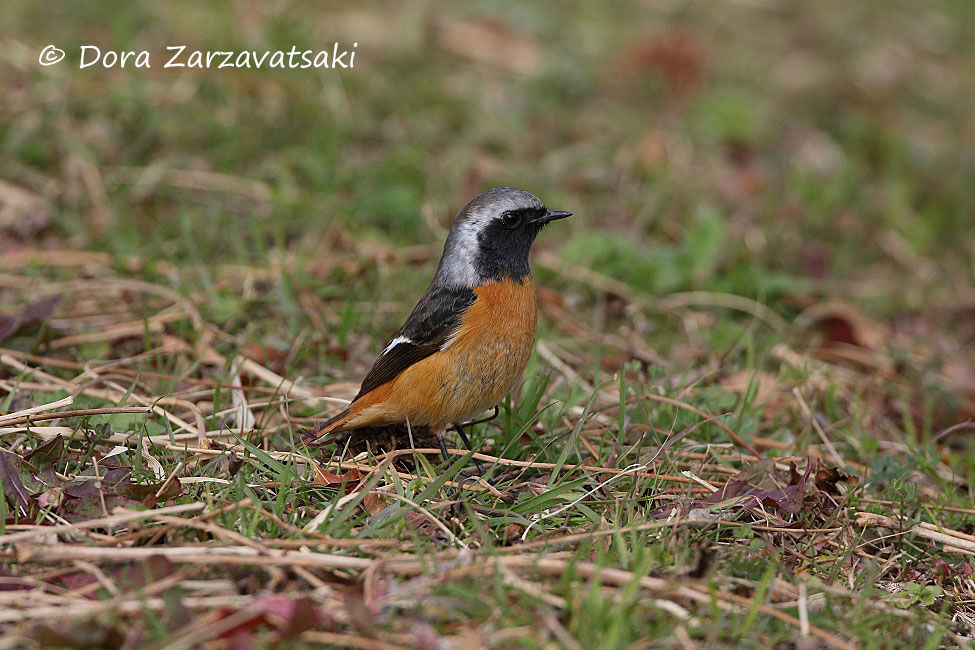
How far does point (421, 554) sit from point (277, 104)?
17.9ft

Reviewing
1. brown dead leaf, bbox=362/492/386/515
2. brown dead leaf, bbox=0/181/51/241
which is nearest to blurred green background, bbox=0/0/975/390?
brown dead leaf, bbox=0/181/51/241

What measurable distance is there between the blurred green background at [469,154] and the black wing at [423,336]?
1.05m

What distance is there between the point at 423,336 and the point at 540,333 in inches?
59.9

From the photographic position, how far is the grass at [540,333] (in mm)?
3559

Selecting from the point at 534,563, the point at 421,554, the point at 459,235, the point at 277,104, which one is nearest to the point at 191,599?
the point at 421,554

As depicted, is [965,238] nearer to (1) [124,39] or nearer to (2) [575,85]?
(2) [575,85]

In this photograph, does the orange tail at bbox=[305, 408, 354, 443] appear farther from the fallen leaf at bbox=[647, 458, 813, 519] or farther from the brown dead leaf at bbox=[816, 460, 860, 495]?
the brown dead leaf at bbox=[816, 460, 860, 495]

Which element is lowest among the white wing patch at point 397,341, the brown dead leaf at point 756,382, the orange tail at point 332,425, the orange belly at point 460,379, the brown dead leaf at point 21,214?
the brown dead leaf at point 756,382

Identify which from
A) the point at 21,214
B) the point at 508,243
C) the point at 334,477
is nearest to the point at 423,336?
the point at 508,243

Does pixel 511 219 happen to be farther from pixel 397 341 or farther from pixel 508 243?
pixel 397 341

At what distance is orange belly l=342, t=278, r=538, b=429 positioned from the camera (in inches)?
182

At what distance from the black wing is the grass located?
36 centimetres

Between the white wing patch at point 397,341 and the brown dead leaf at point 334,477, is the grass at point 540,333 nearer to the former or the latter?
the brown dead leaf at point 334,477

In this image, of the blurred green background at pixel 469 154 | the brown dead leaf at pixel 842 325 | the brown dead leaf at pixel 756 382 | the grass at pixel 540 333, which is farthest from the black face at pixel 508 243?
the brown dead leaf at pixel 842 325
